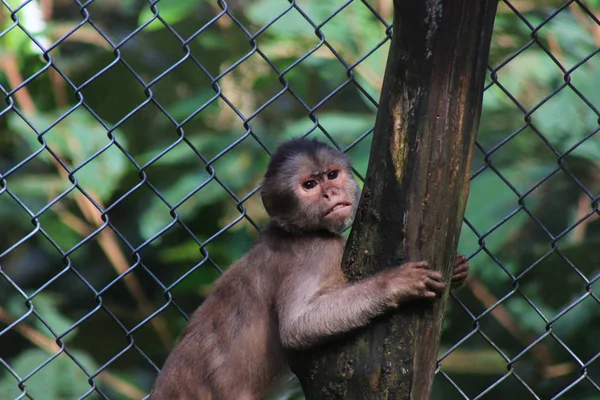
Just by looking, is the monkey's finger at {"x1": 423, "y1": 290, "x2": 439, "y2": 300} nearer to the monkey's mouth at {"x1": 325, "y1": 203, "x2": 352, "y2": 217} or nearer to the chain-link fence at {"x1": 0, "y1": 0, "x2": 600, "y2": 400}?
the monkey's mouth at {"x1": 325, "y1": 203, "x2": 352, "y2": 217}

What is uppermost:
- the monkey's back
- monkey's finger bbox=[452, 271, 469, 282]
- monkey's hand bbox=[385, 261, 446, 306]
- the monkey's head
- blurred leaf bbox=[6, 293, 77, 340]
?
blurred leaf bbox=[6, 293, 77, 340]

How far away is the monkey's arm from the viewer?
3.06m

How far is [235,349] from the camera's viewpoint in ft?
12.7

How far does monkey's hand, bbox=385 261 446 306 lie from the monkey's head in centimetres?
89

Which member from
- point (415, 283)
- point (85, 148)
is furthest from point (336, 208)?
point (85, 148)

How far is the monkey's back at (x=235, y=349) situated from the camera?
386cm

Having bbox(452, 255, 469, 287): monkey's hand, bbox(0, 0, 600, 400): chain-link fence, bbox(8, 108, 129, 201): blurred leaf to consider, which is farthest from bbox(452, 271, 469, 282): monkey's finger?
bbox(8, 108, 129, 201): blurred leaf

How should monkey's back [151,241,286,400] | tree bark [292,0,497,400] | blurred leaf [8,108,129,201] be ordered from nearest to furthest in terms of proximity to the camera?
tree bark [292,0,497,400], monkey's back [151,241,286,400], blurred leaf [8,108,129,201]

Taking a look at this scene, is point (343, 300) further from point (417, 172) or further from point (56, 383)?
point (56, 383)

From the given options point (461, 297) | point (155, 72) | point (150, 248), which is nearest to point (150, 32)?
point (155, 72)

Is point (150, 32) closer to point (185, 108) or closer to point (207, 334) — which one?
point (185, 108)

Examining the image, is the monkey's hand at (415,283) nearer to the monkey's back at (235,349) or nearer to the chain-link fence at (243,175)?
the monkey's back at (235,349)

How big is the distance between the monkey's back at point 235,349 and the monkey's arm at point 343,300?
0.19m

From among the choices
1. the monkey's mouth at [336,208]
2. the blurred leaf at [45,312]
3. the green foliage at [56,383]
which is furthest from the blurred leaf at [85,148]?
the monkey's mouth at [336,208]
